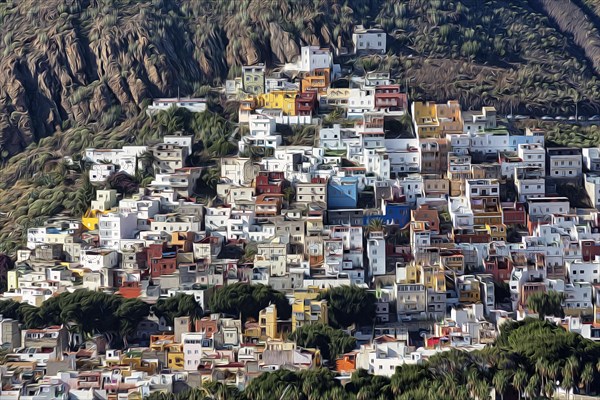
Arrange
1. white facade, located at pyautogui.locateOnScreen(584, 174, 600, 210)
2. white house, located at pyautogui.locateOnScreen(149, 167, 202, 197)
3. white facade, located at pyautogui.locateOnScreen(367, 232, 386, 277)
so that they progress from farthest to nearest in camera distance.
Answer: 1. white house, located at pyautogui.locateOnScreen(149, 167, 202, 197)
2. white facade, located at pyautogui.locateOnScreen(584, 174, 600, 210)
3. white facade, located at pyautogui.locateOnScreen(367, 232, 386, 277)

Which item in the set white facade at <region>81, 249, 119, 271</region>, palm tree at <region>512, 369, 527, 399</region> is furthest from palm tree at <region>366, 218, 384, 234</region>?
palm tree at <region>512, 369, 527, 399</region>

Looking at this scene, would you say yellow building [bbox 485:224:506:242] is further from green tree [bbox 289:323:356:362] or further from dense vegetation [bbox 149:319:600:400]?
dense vegetation [bbox 149:319:600:400]

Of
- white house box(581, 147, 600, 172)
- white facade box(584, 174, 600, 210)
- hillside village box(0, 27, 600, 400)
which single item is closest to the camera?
hillside village box(0, 27, 600, 400)

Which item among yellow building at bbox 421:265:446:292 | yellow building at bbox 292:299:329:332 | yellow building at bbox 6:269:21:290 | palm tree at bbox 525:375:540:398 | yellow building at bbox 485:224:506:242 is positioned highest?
yellow building at bbox 485:224:506:242

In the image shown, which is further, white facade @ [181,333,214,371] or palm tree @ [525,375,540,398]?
white facade @ [181,333,214,371]

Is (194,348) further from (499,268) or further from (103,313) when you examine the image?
(499,268)

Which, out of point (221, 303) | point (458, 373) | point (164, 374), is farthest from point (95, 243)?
point (458, 373)

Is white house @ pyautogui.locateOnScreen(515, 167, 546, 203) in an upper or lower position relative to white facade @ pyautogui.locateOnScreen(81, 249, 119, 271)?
upper
